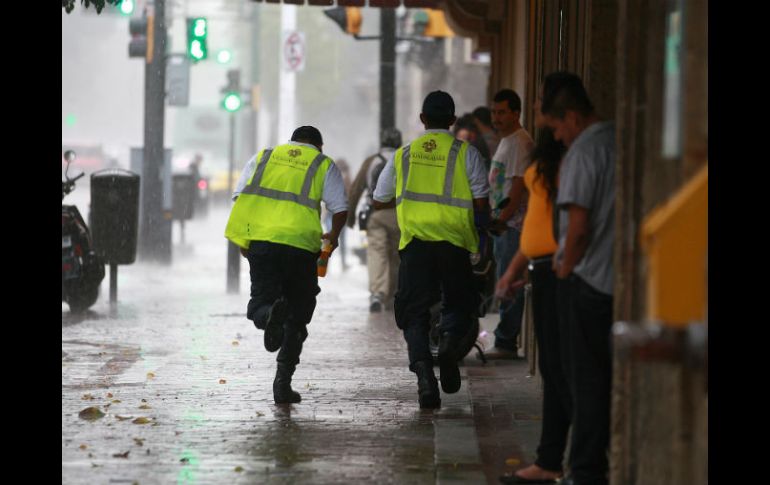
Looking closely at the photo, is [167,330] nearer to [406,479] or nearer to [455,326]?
[455,326]

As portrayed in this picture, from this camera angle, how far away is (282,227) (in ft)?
30.7

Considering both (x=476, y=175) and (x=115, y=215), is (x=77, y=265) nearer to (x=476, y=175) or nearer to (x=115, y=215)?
(x=115, y=215)

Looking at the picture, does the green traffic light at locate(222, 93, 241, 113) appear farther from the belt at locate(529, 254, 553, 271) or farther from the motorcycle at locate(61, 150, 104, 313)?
the belt at locate(529, 254, 553, 271)

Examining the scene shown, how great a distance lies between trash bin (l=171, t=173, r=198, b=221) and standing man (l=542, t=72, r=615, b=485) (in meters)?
22.6

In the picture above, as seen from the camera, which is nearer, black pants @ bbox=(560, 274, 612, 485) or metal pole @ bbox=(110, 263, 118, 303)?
black pants @ bbox=(560, 274, 612, 485)

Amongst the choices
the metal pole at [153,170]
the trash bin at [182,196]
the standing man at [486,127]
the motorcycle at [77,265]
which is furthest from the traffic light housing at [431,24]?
the motorcycle at [77,265]

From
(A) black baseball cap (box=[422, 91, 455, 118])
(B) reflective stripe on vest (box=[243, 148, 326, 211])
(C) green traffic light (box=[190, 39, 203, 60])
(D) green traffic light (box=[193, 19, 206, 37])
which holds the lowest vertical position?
(B) reflective stripe on vest (box=[243, 148, 326, 211])

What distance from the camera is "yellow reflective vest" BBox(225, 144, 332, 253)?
9.38m

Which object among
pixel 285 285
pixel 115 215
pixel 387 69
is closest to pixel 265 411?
pixel 285 285

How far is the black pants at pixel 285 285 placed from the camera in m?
9.42

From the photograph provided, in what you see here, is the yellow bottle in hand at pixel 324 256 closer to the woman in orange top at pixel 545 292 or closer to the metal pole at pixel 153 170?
the woman in orange top at pixel 545 292

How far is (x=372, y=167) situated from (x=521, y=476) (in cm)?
867

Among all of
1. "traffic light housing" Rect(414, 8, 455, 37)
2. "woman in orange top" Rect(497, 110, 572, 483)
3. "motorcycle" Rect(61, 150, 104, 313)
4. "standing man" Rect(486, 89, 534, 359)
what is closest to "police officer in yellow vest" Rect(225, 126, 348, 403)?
"standing man" Rect(486, 89, 534, 359)
